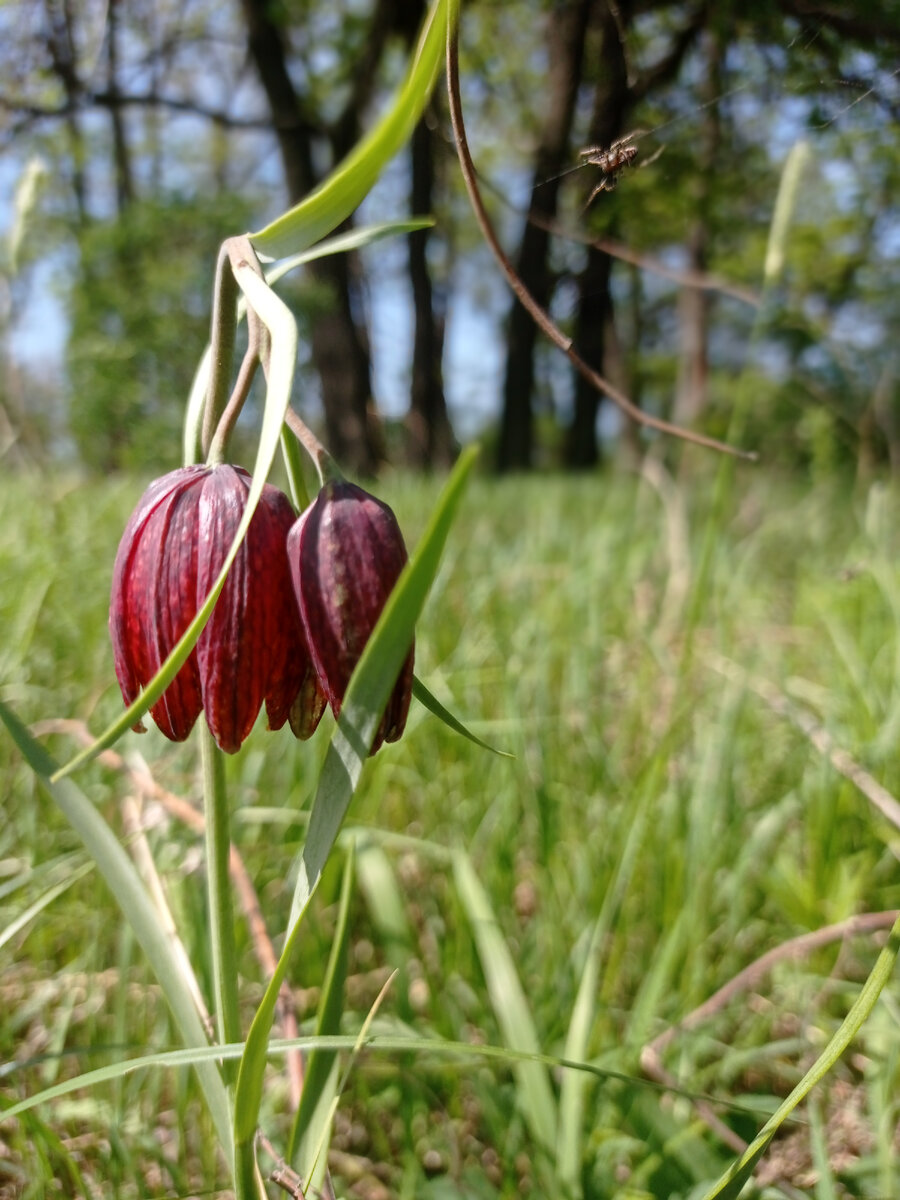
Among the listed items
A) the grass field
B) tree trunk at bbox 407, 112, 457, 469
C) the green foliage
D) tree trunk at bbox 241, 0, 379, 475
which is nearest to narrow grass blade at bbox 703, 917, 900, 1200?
the grass field

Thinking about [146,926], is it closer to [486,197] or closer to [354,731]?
[354,731]

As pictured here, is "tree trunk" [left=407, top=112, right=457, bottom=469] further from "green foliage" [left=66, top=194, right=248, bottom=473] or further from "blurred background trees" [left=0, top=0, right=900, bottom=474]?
"green foliage" [left=66, top=194, right=248, bottom=473]

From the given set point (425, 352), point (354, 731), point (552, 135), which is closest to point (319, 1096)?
point (354, 731)

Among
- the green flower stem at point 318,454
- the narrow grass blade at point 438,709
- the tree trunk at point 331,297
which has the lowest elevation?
the narrow grass blade at point 438,709

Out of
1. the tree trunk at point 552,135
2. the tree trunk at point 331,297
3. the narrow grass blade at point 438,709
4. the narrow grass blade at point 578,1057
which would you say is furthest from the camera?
the tree trunk at point 331,297

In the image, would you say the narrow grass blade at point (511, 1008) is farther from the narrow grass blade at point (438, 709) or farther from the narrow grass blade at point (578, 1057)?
the narrow grass blade at point (438, 709)

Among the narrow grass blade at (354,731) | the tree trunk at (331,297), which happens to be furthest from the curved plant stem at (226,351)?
the tree trunk at (331,297)

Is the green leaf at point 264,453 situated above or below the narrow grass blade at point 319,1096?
above
